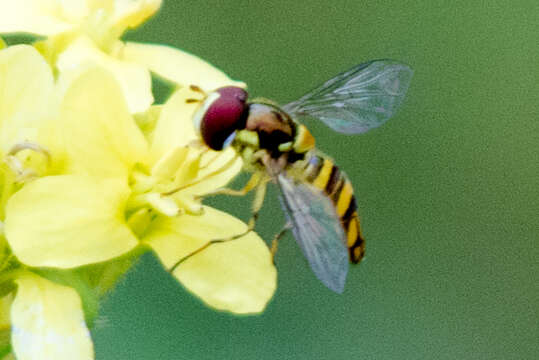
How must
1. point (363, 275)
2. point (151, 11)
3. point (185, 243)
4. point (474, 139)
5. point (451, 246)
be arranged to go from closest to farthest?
point (185, 243)
point (151, 11)
point (363, 275)
point (451, 246)
point (474, 139)

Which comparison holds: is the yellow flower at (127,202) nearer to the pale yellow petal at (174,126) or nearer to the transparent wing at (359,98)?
the pale yellow petal at (174,126)

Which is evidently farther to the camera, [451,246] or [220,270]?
[451,246]

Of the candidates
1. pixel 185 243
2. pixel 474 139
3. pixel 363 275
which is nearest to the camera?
pixel 185 243

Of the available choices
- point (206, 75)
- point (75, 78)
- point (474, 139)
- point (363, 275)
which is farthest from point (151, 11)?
point (474, 139)

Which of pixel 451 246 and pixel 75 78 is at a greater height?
pixel 75 78

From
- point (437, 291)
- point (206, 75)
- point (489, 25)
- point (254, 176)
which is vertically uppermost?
point (206, 75)

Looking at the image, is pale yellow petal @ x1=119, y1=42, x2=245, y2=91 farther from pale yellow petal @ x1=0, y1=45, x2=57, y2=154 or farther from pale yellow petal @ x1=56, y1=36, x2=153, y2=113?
pale yellow petal @ x1=0, y1=45, x2=57, y2=154

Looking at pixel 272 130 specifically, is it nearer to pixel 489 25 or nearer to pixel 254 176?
pixel 254 176
